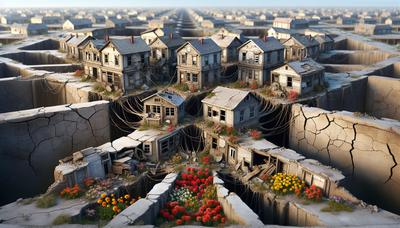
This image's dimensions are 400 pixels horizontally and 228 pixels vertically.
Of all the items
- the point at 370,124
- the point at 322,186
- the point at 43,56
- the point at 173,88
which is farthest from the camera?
the point at 43,56

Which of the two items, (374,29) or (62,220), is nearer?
(62,220)

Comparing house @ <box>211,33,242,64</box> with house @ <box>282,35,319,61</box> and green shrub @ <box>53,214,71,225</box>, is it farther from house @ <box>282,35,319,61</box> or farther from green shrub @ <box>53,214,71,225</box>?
green shrub @ <box>53,214,71,225</box>

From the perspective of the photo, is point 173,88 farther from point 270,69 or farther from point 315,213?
point 315,213

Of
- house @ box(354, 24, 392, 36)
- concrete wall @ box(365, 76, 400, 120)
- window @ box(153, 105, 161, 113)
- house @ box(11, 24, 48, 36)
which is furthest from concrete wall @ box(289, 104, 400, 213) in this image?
house @ box(11, 24, 48, 36)

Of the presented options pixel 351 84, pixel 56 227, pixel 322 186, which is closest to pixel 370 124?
pixel 322 186

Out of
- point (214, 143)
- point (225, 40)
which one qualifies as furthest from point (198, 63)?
point (214, 143)

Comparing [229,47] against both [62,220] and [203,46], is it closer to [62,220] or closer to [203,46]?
[203,46]
